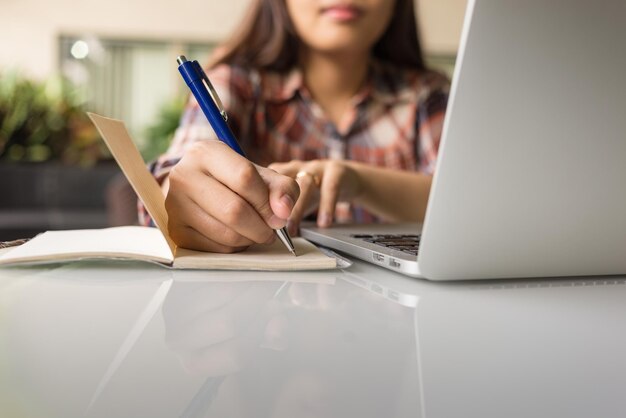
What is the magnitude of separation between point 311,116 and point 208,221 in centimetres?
86

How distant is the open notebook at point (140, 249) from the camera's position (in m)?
0.44

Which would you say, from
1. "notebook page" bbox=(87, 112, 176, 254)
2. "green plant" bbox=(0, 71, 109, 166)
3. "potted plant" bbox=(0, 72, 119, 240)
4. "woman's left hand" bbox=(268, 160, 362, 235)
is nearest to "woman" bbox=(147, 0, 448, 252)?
"woman's left hand" bbox=(268, 160, 362, 235)

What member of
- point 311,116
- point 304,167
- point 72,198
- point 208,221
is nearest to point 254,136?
point 311,116

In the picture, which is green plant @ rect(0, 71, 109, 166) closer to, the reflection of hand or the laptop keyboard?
the laptop keyboard

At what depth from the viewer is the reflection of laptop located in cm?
34

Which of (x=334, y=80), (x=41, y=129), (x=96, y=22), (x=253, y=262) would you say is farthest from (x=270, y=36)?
(x=96, y=22)

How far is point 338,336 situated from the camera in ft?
0.89

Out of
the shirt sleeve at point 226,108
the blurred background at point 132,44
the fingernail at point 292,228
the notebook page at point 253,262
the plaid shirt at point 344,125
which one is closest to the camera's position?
the notebook page at point 253,262

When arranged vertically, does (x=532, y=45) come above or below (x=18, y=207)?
above

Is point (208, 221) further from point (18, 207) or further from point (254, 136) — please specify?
point (18, 207)

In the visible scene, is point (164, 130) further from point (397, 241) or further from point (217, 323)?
point (217, 323)

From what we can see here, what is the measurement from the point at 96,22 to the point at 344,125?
550 cm

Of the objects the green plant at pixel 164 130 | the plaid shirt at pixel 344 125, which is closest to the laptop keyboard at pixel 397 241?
the plaid shirt at pixel 344 125

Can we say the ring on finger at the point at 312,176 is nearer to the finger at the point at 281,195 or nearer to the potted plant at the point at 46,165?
the finger at the point at 281,195
